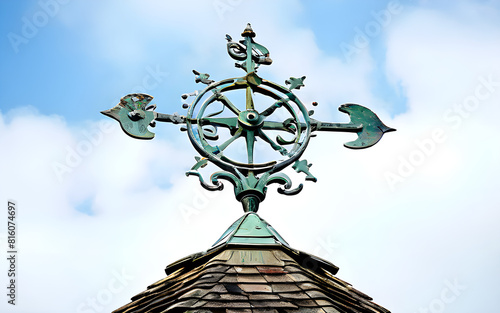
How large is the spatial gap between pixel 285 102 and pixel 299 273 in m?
1.75

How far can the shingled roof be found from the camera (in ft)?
12.3

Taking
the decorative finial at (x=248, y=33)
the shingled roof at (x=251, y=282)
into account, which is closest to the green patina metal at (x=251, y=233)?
the shingled roof at (x=251, y=282)

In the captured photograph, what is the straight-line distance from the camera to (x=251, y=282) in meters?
4.00

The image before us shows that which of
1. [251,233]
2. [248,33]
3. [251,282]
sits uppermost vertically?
[248,33]

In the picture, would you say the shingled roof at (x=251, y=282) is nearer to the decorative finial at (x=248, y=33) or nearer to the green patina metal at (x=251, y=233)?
the green patina metal at (x=251, y=233)

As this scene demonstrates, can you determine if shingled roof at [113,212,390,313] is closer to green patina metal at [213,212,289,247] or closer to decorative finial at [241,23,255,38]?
green patina metal at [213,212,289,247]

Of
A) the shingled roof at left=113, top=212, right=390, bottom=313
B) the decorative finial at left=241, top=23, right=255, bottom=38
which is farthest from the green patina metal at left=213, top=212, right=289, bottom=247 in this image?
the decorative finial at left=241, top=23, right=255, bottom=38

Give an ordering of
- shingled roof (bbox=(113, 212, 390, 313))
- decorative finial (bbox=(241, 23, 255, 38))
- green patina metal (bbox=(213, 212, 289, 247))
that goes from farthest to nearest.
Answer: decorative finial (bbox=(241, 23, 255, 38)), green patina metal (bbox=(213, 212, 289, 247)), shingled roof (bbox=(113, 212, 390, 313))

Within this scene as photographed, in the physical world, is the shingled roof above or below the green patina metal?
below

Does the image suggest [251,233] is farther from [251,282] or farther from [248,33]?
[248,33]

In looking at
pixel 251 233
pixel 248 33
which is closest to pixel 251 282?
pixel 251 233

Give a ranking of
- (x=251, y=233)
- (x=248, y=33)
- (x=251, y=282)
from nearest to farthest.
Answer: (x=251, y=282)
(x=251, y=233)
(x=248, y=33)

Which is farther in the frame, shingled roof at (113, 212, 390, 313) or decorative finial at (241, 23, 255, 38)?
decorative finial at (241, 23, 255, 38)

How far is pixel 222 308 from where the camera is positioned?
3654 millimetres
